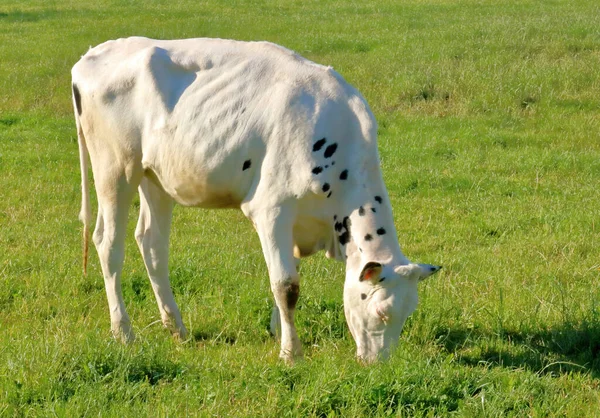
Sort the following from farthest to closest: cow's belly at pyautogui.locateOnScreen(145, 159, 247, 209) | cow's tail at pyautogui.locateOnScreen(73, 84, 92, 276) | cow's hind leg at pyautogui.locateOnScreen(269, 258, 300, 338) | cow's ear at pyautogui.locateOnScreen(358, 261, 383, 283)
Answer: cow's tail at pyautogui.locateOnScreen(73, 84, 92, 276) < cow's hind leg at pyautogui.locateOnScreen(269, 258, 300, 338) < cow's belly at pyautogui.locateOnScreen(145, 159, 247, 209) < cow's ear at pyautogui.locateOnScreen(358, 261, 383, 283)

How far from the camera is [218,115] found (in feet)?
22.5

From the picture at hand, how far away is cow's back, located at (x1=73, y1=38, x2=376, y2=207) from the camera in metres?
6.53

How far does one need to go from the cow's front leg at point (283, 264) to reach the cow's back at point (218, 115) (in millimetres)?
187

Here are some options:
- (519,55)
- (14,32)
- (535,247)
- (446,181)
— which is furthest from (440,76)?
(14,32)

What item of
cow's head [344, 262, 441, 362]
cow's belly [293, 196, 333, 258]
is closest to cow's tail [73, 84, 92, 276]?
cow's belly [293, 196, 333, 258]

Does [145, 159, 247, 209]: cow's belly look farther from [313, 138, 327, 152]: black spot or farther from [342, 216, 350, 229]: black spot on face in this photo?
[342, 216, 350, 229]: black spot on face

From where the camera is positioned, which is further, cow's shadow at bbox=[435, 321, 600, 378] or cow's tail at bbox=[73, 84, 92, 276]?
cow's tail at bbox=[73, 84, 92, 276]

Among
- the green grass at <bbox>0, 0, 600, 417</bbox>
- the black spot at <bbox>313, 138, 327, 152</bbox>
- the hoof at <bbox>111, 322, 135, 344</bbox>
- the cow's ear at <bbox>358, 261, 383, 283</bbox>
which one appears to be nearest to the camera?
the green grass at <bbox>0, 0, 600, 417</bbox>

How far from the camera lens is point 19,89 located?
19.8 meters

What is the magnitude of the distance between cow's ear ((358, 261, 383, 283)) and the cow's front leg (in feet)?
2.11

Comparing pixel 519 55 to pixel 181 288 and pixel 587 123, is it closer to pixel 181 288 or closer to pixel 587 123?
pixel 587 123

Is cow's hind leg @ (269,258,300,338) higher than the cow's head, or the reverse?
the cow's head

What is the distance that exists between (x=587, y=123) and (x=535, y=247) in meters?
6.80

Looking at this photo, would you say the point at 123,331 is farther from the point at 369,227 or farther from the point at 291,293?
the point at 369,227
